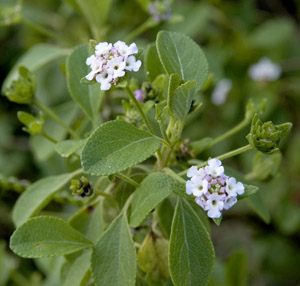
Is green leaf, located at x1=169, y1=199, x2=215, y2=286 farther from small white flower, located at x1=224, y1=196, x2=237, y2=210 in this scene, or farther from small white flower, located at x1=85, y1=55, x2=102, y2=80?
small white flower, located at x1=85, y1=55, x2=102, y2=80

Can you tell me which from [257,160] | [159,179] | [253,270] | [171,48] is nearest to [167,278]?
[159,179]

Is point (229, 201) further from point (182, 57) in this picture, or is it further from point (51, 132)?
point (51, 132)

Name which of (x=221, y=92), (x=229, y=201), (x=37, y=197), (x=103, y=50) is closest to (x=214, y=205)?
(x=229, y=201)

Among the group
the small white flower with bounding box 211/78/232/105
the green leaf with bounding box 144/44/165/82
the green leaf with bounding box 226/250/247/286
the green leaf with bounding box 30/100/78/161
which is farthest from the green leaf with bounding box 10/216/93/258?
the small white flower with bounding box 211/78/232/105

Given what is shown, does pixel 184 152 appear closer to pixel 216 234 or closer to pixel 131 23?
pixel 131 23

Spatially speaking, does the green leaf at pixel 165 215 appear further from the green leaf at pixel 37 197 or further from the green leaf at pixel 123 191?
the green leaf at pixel 37 197

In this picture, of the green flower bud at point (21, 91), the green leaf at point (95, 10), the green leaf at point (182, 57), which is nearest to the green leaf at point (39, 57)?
the green leaf at point (95, 10)
